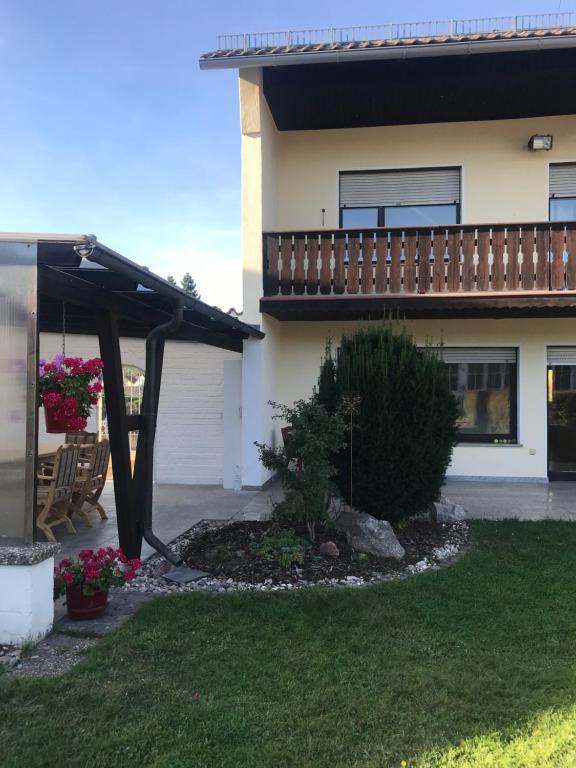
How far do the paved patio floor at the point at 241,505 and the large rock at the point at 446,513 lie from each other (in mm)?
399

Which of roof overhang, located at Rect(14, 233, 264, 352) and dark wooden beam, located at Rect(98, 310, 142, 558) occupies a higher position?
roof overhang, located at Rect(14, 233, 264, 352)

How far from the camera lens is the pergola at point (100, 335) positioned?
11.6 ft

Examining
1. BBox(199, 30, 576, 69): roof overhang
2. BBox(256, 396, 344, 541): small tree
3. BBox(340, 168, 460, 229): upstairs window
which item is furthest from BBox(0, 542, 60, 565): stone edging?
BBox(340, 168, 460, 229): upstairs window

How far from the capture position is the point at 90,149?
38.0 ft

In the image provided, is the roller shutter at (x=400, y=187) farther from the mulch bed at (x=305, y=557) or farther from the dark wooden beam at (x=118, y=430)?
the dark wooden beam at (x=118, y=430)

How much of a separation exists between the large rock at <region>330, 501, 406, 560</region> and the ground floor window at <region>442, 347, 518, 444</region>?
15.6 feet

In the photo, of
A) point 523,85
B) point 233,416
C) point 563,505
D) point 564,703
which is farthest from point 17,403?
point 523,85

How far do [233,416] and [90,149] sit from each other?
262 inches

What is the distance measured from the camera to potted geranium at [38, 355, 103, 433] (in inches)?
205

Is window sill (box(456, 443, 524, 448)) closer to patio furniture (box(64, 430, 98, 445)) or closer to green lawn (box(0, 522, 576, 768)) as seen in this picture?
green lawn (box(0, 522, 576, 768))

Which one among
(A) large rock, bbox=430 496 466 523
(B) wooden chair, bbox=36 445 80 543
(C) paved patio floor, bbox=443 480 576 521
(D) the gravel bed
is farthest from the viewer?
(C) paved patio floor, bbox=443 480 576 521

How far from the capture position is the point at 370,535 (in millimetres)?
5387

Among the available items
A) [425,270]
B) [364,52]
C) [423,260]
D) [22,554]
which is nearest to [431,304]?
[425,270]

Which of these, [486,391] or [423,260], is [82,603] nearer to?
[423,260]
